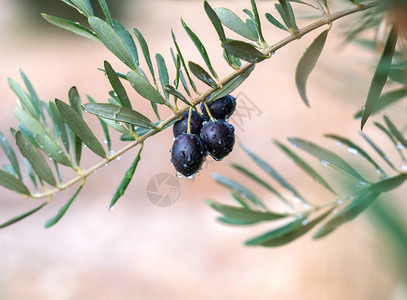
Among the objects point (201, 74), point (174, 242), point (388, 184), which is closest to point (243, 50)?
point (201, 74)

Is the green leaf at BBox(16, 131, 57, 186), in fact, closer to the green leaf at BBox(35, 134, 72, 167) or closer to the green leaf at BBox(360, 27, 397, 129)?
the green leaf at BBox(35, 134, 72, 167)

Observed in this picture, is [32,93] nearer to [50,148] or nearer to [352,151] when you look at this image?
[50,148]

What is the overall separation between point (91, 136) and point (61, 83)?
2598mm

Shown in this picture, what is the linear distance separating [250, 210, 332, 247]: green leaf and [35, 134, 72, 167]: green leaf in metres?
0.12

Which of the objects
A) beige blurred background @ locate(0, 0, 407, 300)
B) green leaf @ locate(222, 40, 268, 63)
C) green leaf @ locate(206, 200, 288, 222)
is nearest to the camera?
green leaf @ locate(222, 40, 268, 63)

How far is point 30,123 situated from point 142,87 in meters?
0.09

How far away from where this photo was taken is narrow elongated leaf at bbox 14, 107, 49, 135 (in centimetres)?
27

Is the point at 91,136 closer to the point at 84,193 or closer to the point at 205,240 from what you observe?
the point at 205,240

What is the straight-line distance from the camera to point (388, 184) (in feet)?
0.88

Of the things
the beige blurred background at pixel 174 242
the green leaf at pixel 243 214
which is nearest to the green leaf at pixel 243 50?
the green leaf at pixel 243 214

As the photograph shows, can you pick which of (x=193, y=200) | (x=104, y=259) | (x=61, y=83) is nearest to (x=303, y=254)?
(x=193, y=200)

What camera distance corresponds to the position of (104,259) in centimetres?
184

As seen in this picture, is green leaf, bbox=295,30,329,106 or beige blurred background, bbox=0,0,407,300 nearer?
green leaf, bbox=295,30,329,106

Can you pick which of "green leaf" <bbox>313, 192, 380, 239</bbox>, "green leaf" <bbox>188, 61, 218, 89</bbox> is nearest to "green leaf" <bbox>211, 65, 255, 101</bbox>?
"green leaf" <bbox>188, 61, 218, 89</bbox>
